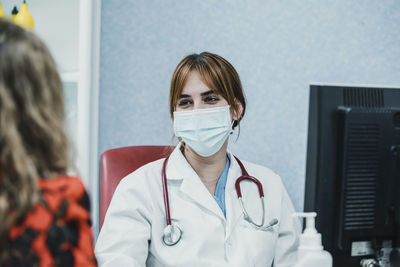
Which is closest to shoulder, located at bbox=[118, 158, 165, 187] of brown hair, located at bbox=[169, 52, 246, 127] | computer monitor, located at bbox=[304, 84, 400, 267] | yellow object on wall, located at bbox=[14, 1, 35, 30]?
brown hair, located at bbox=[169, 52, 246, 127]

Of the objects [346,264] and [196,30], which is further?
[196,30]

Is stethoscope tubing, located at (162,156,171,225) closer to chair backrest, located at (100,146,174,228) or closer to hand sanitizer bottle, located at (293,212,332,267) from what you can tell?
chair backrest, located at (100,146,174,228)

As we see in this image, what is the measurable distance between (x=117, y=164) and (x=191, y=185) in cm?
28

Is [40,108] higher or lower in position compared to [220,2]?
lower

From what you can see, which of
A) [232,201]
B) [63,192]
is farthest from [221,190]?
[63,192]

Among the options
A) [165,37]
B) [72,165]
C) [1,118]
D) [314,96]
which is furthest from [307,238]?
[165,37]

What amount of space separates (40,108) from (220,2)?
148cm

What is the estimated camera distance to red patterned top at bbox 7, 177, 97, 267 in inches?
21.6

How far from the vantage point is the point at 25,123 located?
57cm

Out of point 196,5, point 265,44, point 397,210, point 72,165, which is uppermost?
point 196,5

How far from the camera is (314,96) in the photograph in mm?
896

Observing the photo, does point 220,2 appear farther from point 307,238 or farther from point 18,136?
point 18,136

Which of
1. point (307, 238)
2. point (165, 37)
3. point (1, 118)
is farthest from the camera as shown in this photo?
point (165, 37)

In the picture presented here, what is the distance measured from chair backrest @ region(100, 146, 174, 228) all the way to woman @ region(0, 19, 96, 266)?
74 cm
